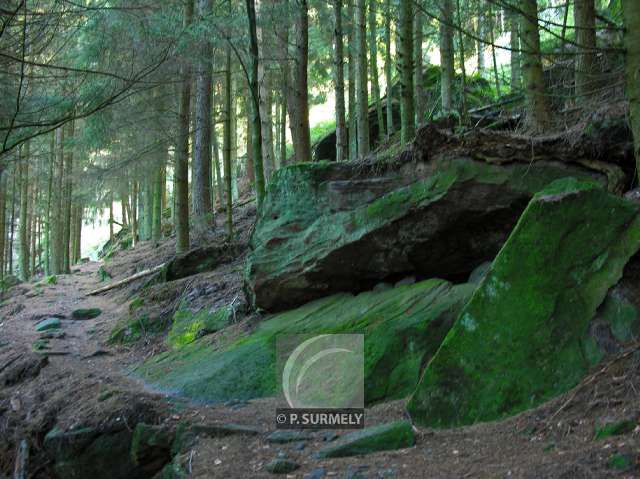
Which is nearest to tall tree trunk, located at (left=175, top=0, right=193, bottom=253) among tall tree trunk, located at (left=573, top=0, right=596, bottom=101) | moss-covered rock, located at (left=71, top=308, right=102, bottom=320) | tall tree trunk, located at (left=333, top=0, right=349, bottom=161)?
moss-covered rock, located at (left=71, top=308, right=102, bottom=320)

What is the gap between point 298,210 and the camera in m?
7.89

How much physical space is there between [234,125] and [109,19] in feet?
58.0

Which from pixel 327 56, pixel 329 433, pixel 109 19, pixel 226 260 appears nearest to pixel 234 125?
pixel 327 56

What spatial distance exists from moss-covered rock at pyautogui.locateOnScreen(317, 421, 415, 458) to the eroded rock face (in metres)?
2.95

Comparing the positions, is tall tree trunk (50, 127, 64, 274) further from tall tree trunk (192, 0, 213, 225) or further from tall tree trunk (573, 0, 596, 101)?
tall tree trunk (573, 0, 596, 101)

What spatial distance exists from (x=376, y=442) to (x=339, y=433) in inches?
24.2

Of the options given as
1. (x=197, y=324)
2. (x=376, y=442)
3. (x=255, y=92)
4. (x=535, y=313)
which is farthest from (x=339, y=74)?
(x=376, y=442)

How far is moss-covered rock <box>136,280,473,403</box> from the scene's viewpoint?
539 centimetres

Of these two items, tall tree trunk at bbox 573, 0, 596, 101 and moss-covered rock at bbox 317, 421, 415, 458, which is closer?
moss-covered rock at bbox 317, 421, 415, 458

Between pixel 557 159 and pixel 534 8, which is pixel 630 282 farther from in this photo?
pixel 534 8

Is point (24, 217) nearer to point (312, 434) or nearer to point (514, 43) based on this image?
point (514, 43)

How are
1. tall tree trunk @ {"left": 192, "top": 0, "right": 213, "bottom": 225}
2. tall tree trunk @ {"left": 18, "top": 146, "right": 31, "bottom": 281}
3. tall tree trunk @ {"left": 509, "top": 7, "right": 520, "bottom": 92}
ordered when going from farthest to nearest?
tall tree trunk @ {"left": 18, "top": 146, "right": 31, "bottom": 281} → tall tree trunk @ {"left": 192, "top": 0, "right": 213, "bottom": 225} → tall tree trunk @ {"left": 509, "top": 7, "right": 520, "bottom": 92}

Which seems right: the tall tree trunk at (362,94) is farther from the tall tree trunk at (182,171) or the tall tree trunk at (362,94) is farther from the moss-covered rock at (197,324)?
the moss-covered rock at (197,324)

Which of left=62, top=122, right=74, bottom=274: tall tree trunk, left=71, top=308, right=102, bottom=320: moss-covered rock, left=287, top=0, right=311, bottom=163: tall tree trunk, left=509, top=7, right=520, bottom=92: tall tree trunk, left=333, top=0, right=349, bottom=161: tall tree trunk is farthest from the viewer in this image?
left=62, top=122, right=74, bottom=274: tall tree trunk
